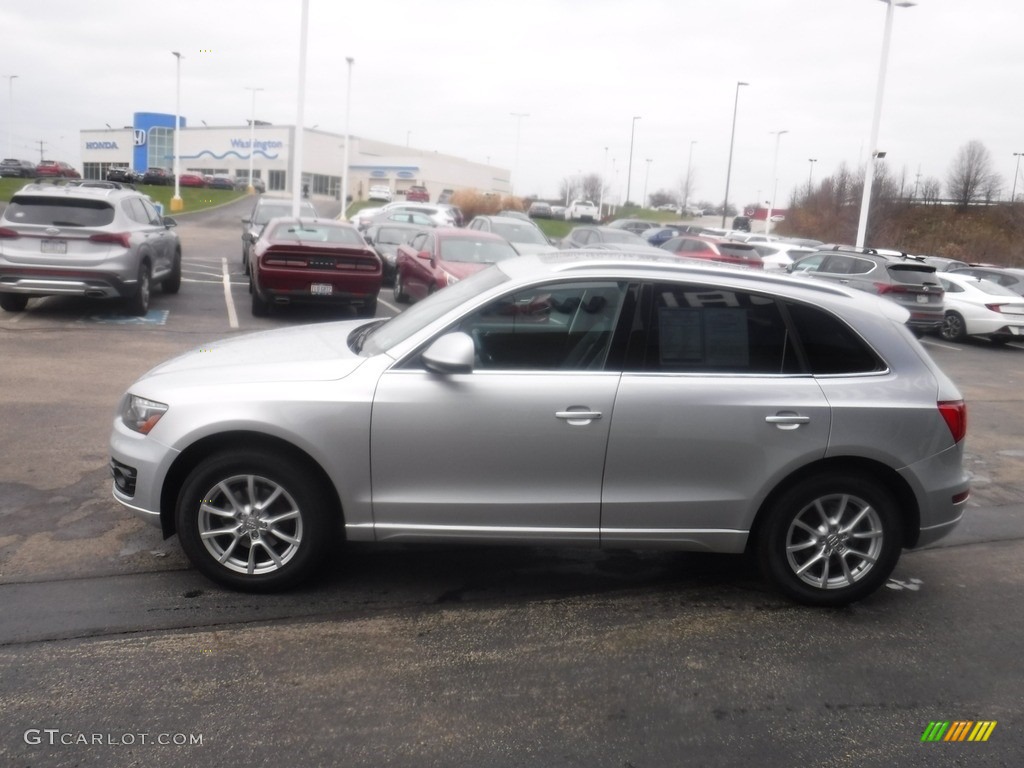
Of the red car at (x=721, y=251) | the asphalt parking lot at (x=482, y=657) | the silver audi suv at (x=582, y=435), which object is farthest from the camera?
the red car at (x=721, y=251)

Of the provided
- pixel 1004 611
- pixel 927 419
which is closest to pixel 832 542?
pixel 927 419

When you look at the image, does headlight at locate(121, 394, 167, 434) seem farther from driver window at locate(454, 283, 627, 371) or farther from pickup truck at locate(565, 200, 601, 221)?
pickup truck at locate(565, 200, 601, 221)

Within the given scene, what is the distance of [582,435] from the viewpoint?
4.52 metres

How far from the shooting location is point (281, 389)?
4496 millimetres

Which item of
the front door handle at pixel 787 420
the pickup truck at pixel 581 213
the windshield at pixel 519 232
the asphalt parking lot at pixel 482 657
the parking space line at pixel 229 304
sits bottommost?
the asphalt parking lot at pixel 482 657

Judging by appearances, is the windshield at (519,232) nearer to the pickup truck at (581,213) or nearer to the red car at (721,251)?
the red car at (721,251)

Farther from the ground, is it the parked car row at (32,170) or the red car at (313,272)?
the parked car row at (32,170)

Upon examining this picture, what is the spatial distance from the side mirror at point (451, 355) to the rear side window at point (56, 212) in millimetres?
9690

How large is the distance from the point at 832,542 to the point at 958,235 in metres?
53.8

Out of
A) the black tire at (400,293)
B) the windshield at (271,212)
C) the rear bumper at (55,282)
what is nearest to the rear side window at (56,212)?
the rear bumper at (55,282)

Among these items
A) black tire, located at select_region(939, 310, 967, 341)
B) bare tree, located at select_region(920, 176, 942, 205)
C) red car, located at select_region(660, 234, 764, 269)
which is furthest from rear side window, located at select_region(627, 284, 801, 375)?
bare tree, located at select_region(920, 176, 942, 205)

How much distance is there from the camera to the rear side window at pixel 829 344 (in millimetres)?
4789

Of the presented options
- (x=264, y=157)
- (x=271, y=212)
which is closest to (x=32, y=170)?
(x=264, y=157)

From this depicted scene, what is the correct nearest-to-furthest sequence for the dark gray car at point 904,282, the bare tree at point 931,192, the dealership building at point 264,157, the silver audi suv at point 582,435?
the silver audi suv at point 582,435
the dark gray car at point 904,282
the bare tree at point 931,192
the dealership building at point 264,157
